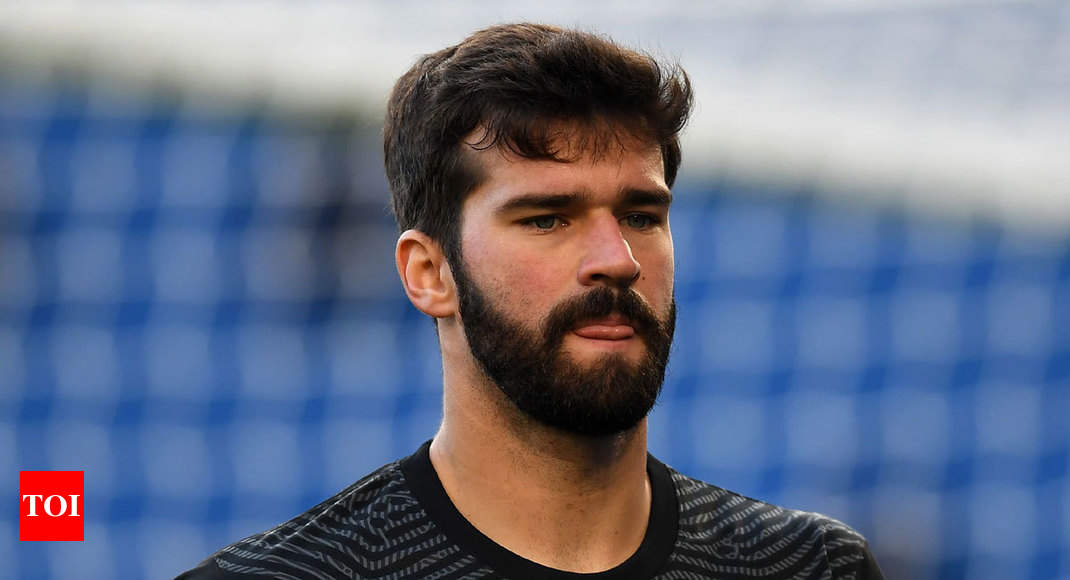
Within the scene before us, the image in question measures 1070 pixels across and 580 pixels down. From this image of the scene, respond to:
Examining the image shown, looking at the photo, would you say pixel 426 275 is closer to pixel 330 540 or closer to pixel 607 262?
pixel 607 262

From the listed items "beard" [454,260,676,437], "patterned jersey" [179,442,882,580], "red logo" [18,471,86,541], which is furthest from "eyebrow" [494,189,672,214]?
"red logo" [18,471,86,541]

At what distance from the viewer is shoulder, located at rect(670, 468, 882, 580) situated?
8.86 ft

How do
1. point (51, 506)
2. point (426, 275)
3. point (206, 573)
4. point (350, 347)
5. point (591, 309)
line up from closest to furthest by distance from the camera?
point (591, 309) < point (206, 573) < point (426, 275) < point (51, 506) < point (350, 347)

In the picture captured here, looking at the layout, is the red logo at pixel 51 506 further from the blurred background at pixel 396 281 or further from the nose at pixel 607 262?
the nose at pixel 607 262

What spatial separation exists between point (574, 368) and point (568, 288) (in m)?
0.15

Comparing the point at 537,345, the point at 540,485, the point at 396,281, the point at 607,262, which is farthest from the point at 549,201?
the point at 396,281

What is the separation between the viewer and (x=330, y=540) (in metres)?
2.58

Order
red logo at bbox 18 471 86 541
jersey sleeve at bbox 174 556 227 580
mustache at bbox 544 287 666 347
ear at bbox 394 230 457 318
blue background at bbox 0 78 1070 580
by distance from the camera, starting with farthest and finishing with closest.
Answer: blue background at bbox 0 78 1070 580
red logo at bbox 18 471 86 541
ear at bbox 394 230 457 318
jersey sleeve at bbox 174 556 227 580
mustache at bbox 544 287 666 347

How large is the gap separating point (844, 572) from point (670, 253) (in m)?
0.77

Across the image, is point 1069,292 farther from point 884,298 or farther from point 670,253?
point 670,253

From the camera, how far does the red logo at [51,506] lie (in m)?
5.41

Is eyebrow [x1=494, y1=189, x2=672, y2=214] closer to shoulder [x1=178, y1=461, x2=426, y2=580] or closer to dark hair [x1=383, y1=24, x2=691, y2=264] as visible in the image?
dark hair [x1=383, y1=24, x2=691, y2=264]

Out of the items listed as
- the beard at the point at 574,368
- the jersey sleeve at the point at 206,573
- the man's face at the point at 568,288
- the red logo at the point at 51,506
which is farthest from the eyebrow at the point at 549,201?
the red logo at the point at 51,506

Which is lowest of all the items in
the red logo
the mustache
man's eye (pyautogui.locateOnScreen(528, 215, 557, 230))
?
the red logo
